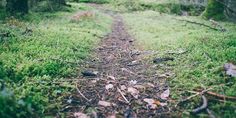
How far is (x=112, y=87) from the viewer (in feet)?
19.4

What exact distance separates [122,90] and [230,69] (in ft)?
6.83

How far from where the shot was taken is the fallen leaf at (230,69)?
18.0 feet

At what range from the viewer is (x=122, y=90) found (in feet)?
19.0

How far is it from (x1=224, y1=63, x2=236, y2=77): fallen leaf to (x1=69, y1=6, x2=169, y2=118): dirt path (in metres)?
1.19

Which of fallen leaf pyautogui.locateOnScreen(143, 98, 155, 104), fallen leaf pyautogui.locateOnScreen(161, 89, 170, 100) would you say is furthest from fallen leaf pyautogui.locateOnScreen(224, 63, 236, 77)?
fallen leaf pyautogui.locateOnScreen(143, 98, 155, 104)

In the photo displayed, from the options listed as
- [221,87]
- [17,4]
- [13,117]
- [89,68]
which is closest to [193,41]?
[89,68]

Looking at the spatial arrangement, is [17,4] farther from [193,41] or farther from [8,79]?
[8,79]

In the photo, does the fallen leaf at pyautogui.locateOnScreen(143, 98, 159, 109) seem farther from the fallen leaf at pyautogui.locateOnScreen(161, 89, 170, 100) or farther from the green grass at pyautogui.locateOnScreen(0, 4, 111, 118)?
the green grass at pyautogui.locateOnScreen(0, 4, 111, 118)

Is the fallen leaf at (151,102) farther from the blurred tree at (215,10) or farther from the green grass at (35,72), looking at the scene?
the blurred tree at (215,10)

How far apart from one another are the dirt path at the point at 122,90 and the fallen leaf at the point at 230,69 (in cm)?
119

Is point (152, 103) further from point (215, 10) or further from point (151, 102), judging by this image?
point (215, 10)

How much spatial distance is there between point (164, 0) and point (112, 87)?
3386 centimetres

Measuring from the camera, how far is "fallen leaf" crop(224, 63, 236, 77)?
5492 millimetres

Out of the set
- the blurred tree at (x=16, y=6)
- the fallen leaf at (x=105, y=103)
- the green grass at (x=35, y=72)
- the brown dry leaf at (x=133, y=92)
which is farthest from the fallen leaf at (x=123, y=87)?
the blurred tree at (x=16, y=6)
